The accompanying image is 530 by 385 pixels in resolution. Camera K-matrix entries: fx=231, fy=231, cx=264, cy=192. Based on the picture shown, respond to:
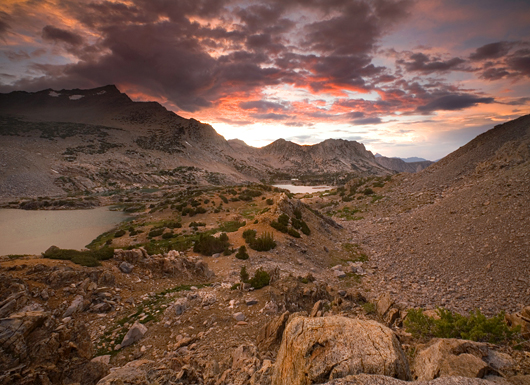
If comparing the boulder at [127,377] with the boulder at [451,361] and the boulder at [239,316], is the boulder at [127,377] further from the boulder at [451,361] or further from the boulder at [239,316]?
the boulder at [451,361]

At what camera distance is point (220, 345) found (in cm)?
821

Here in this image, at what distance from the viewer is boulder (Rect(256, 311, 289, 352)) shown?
775 cm

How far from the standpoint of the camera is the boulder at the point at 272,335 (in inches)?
305

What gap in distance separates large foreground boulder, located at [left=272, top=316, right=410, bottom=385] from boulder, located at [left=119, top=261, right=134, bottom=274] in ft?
37.9

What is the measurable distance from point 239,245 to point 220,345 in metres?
11.6

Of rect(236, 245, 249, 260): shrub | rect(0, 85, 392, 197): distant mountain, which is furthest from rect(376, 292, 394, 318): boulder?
rect(0, 85, 392, 197): distant mountain

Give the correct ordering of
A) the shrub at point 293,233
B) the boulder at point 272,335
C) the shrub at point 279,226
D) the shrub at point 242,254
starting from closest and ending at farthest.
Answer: the boulder at point 272,335 < the shrub at point 242,254 < the shrub at point 293,233 < the shrub at point 279,226

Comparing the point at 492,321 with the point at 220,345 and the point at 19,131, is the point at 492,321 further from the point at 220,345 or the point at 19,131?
the point at 19,131

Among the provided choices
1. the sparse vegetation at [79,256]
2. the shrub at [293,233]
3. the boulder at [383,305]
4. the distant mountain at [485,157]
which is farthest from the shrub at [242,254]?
the distant mountain at [485,157]

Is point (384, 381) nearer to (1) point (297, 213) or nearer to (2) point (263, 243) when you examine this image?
(2) point (263, 243)

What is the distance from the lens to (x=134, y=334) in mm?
8688

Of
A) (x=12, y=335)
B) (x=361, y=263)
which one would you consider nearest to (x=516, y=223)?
(x=361, y=263)

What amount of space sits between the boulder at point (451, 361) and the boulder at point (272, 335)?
3.95 metres

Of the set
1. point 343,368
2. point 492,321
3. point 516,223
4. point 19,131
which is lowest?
point 492,321
